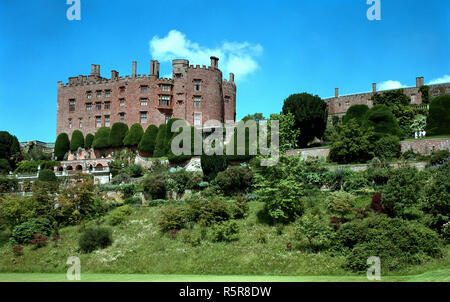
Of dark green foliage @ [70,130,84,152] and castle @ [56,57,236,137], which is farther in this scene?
dark green foliage @ [70,130,84,152]

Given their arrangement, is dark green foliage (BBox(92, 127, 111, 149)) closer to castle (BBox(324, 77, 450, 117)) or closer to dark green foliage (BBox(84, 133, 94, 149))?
dark green foliage (BBox(84, 133, 94, 149))

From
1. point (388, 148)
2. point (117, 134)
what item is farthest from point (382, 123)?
point (117, 134)

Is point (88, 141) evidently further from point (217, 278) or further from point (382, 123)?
point (217, 278)

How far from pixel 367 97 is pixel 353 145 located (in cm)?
2308

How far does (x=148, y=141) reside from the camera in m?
44.2

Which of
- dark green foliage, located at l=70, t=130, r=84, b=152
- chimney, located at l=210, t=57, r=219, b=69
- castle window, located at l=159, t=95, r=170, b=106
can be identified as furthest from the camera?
dark green foliage, located at l=70, t=130, r=84, b=152

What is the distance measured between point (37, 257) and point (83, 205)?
5375mm

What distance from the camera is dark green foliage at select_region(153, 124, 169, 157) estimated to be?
138 ft

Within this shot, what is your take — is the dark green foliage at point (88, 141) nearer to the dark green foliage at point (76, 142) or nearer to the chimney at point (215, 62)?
the dark green foliage at point (76, 142)

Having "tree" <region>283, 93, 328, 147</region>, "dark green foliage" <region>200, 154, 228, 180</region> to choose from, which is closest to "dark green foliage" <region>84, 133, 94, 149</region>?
→ "dark green foliage" <region>200, 154, 228, 180</region>

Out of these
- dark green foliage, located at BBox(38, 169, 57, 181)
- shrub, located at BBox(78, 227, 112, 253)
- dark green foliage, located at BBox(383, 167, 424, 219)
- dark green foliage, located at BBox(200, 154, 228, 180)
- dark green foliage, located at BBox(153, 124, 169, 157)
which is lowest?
shrub, located at BBox(78, 227, 112, 253)

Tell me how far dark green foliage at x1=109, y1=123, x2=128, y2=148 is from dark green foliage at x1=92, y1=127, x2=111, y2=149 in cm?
70

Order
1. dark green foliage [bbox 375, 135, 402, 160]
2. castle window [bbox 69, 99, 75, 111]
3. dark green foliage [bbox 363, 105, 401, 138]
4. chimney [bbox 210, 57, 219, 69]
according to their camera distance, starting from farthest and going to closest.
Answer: castle window [bbox 69, 99, 75, 111] < chimney [bbox 210, 57, 219, 69] < dark green foliage [bbox 363, 105, 401, 138] < dark green foliage [bbox 375, 135, 402, 160]
